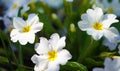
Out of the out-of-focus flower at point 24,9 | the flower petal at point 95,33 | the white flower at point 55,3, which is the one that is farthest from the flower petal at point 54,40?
the white flower at point 55,3

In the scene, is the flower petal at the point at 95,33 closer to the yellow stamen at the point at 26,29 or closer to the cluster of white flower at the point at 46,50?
the cluster of white flower at the point at 46,50

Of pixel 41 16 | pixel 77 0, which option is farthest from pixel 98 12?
pixel 77 0

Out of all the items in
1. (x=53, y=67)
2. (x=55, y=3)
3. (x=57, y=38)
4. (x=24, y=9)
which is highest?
(x=55, y=3)

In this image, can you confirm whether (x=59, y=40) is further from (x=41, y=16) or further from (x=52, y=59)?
(x=41, y=16)

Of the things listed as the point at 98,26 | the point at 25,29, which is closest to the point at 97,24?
the point at 98,26

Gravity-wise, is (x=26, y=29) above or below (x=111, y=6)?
below

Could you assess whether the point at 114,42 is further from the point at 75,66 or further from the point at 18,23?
the point at 18,23

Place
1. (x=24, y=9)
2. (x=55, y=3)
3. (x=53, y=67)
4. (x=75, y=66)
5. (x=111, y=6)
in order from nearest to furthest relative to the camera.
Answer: (x=53, y=67)
(x=75, y=66)
(x=24, y=9)
(x=111, y=6)
(x=55, y=3)
